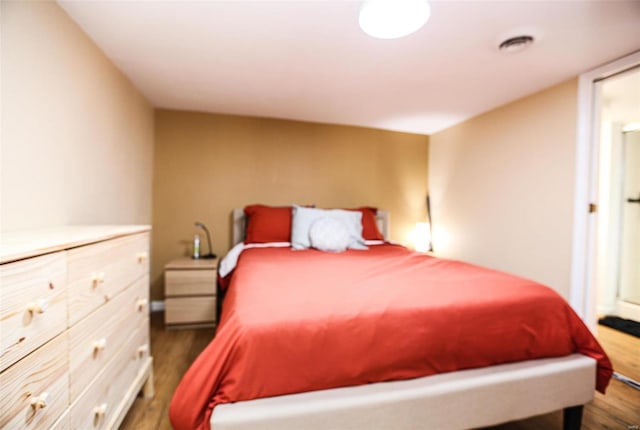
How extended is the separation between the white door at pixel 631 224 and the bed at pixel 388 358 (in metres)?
0.70

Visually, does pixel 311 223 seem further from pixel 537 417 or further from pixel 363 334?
pixel 537 417

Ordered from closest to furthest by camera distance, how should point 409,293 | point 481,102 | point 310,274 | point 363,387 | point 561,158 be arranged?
point 363,387, point 409,293, point 310,274, point 561,158, point 481,102

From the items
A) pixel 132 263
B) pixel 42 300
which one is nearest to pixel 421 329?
pixel 42 300

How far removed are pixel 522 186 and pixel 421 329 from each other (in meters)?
2.11

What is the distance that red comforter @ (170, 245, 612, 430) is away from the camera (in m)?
0.92

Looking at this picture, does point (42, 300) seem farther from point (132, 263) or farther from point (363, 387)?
point (363, 387)

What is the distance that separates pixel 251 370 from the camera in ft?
3.01

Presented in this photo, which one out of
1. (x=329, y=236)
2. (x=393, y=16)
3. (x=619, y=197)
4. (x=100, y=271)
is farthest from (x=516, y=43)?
(x=100, y=271)

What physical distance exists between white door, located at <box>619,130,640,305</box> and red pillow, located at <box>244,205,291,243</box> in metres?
2.31

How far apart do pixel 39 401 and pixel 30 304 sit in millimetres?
254

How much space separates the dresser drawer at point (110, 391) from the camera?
0.90 meters

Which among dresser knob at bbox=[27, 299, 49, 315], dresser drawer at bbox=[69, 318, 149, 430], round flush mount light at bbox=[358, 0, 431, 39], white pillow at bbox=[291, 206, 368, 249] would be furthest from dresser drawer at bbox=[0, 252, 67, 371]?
white pillow at bbox=[291, 206, 368, 249]

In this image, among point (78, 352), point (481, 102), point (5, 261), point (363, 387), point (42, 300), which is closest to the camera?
point (5, 261)

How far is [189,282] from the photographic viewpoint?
234cm
